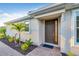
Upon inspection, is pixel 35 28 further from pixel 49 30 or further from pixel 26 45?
pixel 26 45

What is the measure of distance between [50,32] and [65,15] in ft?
9.10

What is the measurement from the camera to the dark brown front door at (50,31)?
30.0 feet

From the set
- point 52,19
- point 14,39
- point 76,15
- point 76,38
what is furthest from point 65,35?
point 14,39

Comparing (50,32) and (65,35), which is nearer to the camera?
(65,35)

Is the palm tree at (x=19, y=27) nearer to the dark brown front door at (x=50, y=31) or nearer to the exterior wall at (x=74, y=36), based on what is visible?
the dark brown front door at (x=50, y=31)

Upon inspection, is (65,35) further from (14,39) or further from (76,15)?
(14,39)

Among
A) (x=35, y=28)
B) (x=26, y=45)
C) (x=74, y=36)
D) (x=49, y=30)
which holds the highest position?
(x=35, y=28)

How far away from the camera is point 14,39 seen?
828 cm

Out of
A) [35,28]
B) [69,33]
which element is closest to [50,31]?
[35,28]

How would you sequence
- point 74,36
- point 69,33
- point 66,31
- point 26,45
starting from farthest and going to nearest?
point 26,45
point 66,31
point 69,33
point 74,36

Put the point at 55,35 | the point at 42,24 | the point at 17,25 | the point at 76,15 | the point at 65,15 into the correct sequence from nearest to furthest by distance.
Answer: the point at 76,15 → the point at 65,15 → the point at 17,25 → the point at 55,35 → the point at 42,24

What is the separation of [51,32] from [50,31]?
0.11 meters

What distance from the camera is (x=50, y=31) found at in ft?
30.8

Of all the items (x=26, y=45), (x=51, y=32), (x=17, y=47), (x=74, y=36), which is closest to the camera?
(x=74, y=36)
